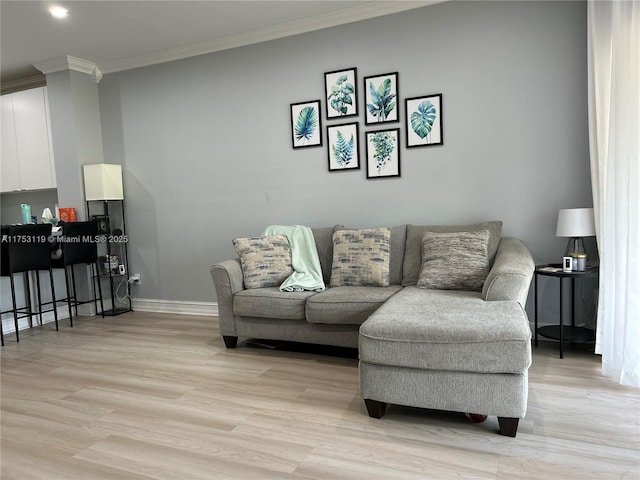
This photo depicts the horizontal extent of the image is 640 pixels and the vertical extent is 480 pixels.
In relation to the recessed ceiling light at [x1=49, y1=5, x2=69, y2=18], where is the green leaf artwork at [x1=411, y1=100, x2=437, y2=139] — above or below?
below

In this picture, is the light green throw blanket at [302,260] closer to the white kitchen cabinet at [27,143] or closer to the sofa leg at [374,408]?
the sofa leg at [374,408]

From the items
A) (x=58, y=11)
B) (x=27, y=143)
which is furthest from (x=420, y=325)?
(x=27, y=143)

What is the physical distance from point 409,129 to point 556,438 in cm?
242

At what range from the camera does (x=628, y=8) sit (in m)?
2.33

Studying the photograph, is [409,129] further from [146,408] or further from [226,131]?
[146,408]

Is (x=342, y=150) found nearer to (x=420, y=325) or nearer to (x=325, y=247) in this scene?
(x=325, y=247)

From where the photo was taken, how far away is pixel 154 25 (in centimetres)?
379

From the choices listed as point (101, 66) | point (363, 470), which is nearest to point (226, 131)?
point (101, 66)

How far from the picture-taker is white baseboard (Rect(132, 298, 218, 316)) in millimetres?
4512

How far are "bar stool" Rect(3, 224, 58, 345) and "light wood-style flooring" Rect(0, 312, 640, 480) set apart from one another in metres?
0.99

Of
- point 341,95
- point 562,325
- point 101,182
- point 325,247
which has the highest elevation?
point 341,95

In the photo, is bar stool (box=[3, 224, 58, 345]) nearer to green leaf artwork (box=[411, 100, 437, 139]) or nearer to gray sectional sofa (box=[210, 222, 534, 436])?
gray sectional sofa (box=[210, 222, 534, 436])

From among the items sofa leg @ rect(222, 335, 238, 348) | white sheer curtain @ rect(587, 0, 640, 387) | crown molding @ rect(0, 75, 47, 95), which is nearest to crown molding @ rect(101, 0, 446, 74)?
crown molding @ rect(0, 75, 47, 95)

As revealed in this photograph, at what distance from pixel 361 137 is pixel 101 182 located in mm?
2689
